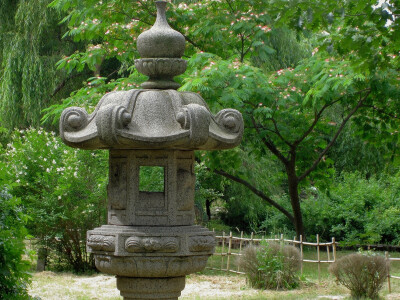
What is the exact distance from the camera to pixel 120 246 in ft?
19.0

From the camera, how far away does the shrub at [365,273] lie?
34.3ft

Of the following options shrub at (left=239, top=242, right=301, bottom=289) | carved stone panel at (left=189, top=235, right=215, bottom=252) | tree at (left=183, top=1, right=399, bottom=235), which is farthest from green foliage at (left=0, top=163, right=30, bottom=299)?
shrub at (left=239, top=242, right=301, bottom=289)

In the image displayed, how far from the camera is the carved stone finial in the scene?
246 inches

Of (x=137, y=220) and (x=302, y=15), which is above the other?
(x=302, y=15)

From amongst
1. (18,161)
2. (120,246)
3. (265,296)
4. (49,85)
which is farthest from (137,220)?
(49,85)

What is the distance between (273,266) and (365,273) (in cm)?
195

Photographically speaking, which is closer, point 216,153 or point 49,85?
point 216,153

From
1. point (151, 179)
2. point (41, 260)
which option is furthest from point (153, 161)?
point (41, 260)

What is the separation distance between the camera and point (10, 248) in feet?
19.7

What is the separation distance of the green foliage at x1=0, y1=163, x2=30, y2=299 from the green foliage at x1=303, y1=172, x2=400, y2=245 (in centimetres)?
1362

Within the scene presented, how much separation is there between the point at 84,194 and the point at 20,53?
5.12 metres

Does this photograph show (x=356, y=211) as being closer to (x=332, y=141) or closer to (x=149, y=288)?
(x=332, y=141)

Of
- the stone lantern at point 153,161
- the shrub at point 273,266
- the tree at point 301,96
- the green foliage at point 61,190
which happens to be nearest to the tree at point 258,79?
the tree at point 301,96

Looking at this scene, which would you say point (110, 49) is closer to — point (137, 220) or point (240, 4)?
point (240, 4)
